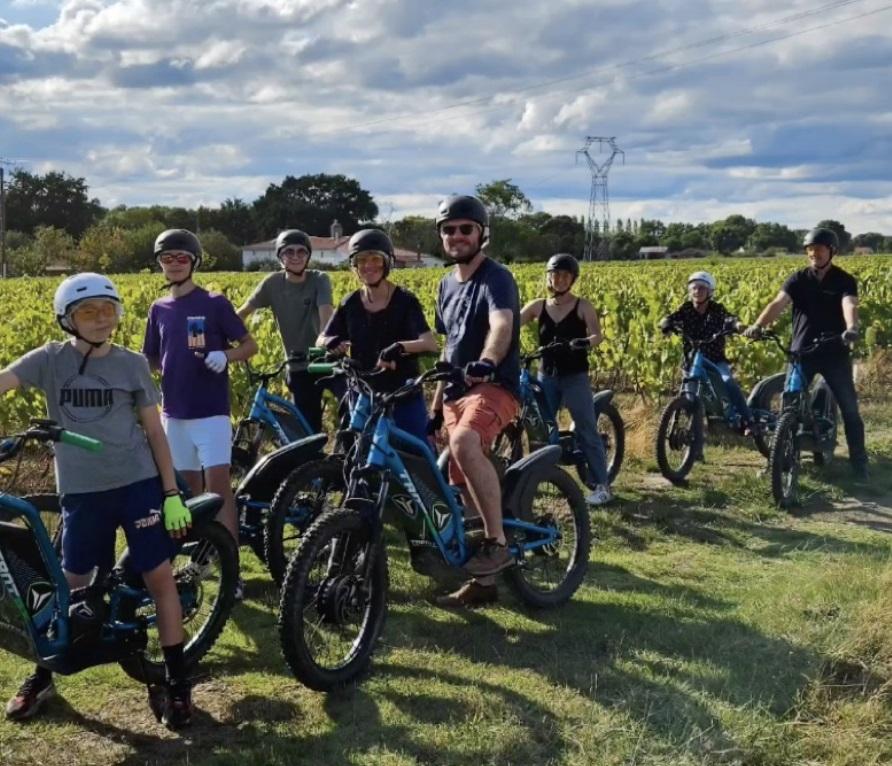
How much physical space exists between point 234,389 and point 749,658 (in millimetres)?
5812

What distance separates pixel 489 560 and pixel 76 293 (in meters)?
2.41

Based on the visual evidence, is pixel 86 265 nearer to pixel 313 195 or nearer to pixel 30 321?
pixel 313 195

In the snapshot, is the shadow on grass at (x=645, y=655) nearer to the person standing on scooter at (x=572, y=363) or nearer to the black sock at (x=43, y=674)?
the black sock at (x=43, y=674)

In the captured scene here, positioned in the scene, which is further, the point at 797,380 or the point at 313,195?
the point at 313,195

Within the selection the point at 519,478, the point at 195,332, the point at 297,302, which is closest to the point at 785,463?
the point at 519,478

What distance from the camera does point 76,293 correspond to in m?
3.80

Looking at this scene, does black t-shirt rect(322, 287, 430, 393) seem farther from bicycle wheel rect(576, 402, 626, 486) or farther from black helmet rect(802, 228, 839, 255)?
black helmet rect(802, 228, 839, 255)

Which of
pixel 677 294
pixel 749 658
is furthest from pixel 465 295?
pixel 677 294

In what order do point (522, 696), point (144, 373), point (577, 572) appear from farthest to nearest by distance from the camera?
1. point (577, 572)
2. point (522, 696)
3. point (144, 373)

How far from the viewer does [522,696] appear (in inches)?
170

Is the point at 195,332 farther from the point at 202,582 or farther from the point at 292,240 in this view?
the point at 292,240

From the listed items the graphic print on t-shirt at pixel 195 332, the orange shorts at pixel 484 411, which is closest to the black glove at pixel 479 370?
the orange shorts at pixel 484 411

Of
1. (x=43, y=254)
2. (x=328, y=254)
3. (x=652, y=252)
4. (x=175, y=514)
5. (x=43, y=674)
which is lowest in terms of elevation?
(x=43, y=674)

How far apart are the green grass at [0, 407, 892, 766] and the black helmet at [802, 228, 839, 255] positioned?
9.69 ft
